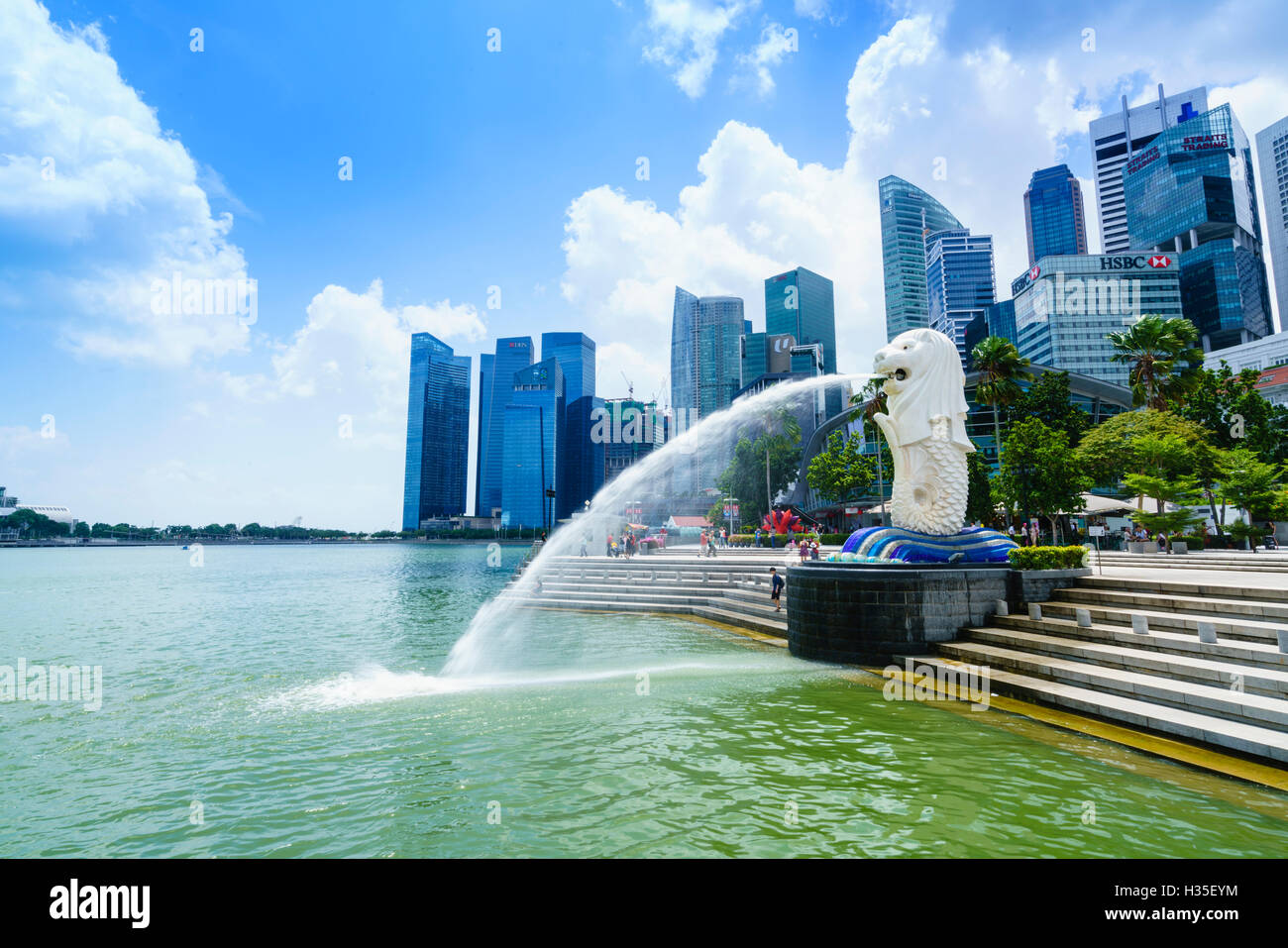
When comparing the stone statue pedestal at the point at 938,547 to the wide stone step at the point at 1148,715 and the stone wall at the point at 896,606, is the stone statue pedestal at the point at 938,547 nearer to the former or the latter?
the stone wall at the point at 896,606

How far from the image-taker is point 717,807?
23.6 ft

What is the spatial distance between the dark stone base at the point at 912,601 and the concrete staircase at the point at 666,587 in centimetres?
633

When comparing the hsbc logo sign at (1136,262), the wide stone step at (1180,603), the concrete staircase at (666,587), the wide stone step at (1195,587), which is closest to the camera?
the wide stone step at (1180,603)

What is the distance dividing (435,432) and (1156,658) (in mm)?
190177

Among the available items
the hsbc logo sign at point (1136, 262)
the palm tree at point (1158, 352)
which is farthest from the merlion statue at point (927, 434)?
the hsbc logo sign at point (1136, 262)

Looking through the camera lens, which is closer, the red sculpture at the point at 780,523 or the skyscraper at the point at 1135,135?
the red sculpture at the point at 780,523

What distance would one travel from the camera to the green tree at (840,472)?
49.2m

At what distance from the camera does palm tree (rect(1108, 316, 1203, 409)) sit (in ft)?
121

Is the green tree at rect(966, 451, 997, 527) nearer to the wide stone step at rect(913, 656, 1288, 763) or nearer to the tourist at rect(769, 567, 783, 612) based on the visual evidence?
the tourist at rect(769, 567, 783, 612)

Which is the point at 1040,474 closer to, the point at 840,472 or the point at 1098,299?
the point at 840,472

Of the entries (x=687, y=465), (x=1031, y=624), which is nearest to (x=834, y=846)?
(x=1031, y=624)

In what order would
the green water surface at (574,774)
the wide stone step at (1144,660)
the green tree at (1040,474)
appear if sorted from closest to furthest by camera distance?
the green water surface at (574,774) → the wide stone step at (1144,660) → the green tree at (1040,474)

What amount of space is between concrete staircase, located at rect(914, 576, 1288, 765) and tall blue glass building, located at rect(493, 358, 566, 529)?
153 meters
